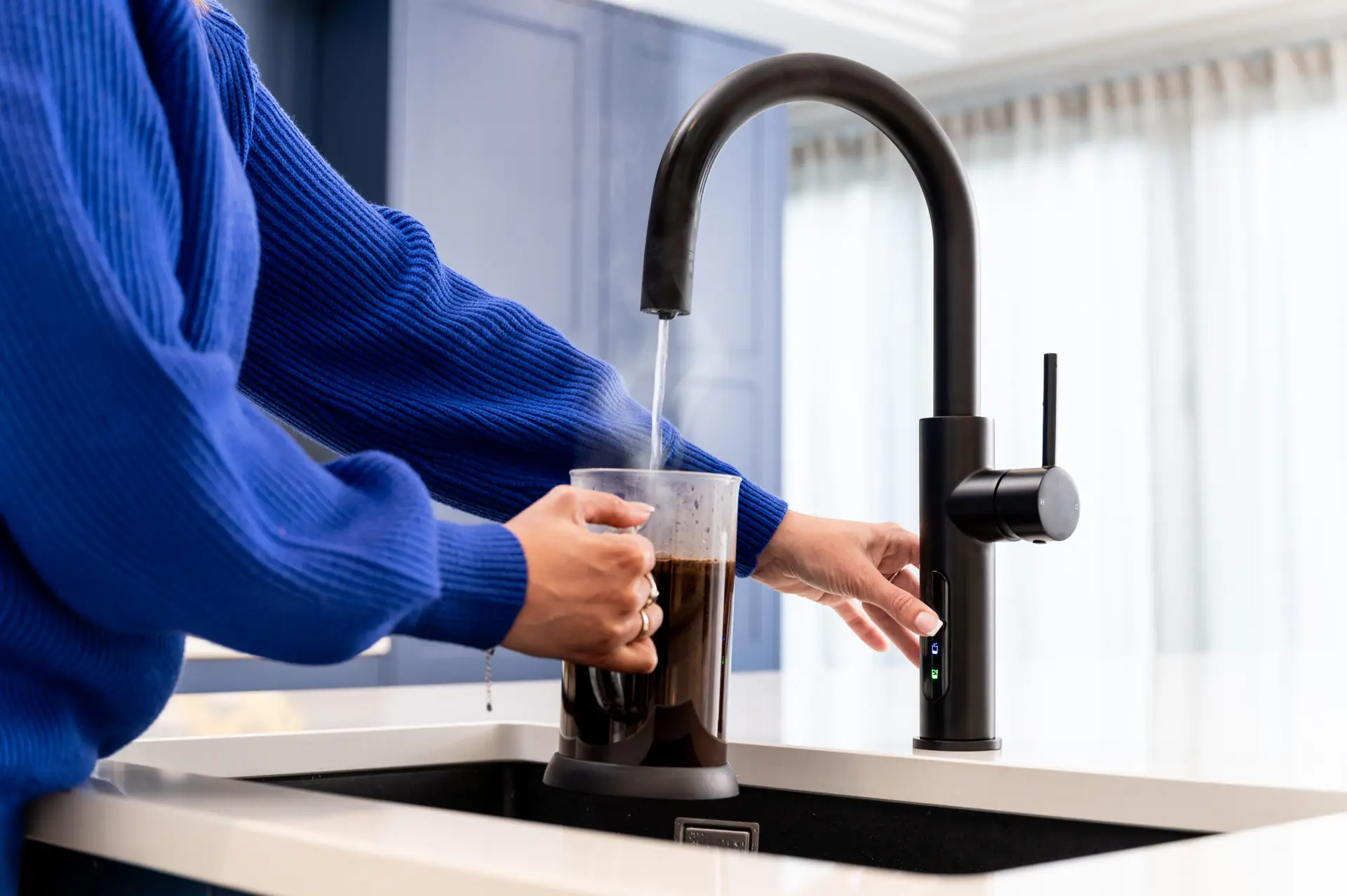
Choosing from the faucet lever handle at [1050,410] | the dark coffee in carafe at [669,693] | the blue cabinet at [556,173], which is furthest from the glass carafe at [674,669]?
the blue cabinet at [556,173]

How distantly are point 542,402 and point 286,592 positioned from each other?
1.32ft

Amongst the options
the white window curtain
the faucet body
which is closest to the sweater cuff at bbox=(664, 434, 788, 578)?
the faucet body

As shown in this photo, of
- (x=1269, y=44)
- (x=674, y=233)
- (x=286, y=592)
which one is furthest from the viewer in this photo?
(x=1269, y=44)

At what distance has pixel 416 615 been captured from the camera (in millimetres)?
566

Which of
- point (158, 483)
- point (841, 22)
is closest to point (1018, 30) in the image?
point (841, 22)

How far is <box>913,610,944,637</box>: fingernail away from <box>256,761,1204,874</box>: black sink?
0.11 m

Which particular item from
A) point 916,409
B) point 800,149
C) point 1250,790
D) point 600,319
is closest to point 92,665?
point 1250,790

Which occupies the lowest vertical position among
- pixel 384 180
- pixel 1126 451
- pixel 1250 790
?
pixel 1250 790

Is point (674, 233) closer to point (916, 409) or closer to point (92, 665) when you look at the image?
point (92, 665)

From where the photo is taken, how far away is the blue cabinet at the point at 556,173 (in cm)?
302

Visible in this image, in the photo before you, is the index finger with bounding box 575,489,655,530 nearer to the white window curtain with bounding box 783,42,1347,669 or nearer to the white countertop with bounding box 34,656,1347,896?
the white countertop with bounding box 34,656,1347,896

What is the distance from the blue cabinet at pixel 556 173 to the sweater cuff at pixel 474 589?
7.52 ft

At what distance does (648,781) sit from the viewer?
68 cm

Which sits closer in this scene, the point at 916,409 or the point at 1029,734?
the point at 1029,734
